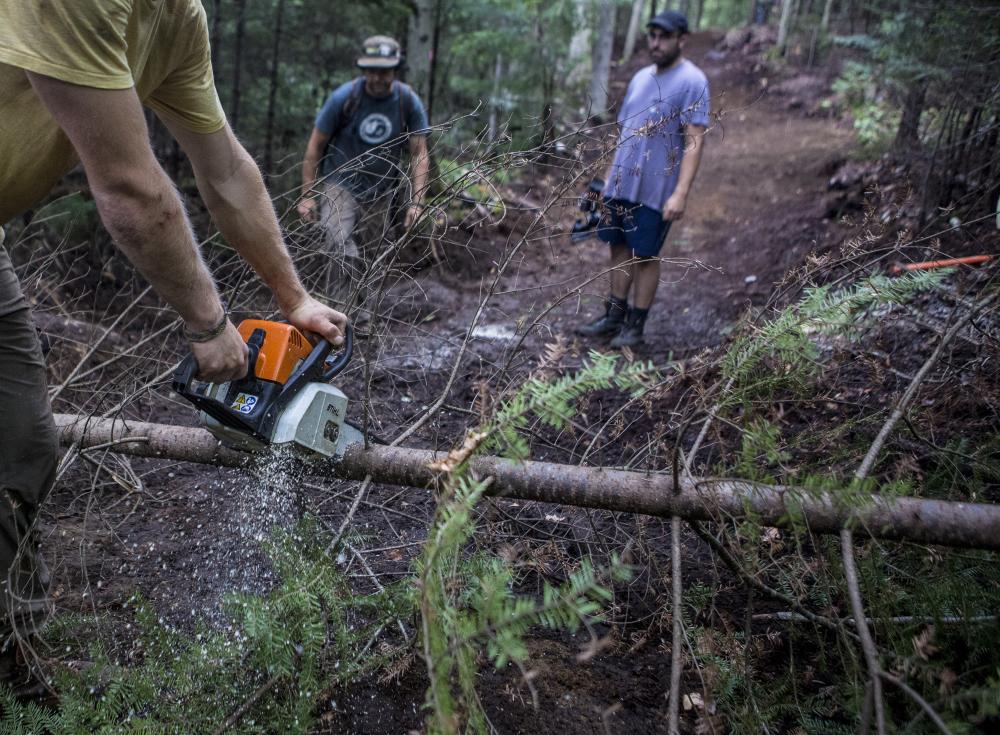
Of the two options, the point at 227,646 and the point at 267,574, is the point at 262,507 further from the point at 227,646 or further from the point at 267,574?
the point at 227,646

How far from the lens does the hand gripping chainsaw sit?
2164 mm

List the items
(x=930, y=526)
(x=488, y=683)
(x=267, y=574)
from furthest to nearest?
1. (x=267, y=574)
2. (x=488, y=683)
3. (x=930, y=526)

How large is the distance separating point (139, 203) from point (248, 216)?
61 cm

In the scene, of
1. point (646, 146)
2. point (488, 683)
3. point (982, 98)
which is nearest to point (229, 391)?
point (488, 683)

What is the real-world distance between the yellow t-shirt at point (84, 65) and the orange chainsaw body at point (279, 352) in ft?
2.45

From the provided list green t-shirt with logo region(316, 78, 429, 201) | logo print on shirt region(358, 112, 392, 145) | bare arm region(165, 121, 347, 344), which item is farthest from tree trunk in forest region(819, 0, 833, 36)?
bare arm region(165, 121, 347, 344)

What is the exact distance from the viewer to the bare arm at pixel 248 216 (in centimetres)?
239

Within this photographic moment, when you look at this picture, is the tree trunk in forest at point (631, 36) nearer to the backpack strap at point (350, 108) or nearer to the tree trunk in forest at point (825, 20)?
the tree trunk in forest at point (825, 20)

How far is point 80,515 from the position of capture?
333cm

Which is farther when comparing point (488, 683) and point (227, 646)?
point (488, 683)

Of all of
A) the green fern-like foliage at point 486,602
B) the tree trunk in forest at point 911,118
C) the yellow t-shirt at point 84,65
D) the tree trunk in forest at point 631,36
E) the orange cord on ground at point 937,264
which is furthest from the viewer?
the tree trunk in forest at point 631,36

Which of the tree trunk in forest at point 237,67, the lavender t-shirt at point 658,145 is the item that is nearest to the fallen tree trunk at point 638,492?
the lavender t-shirt at point 658,145

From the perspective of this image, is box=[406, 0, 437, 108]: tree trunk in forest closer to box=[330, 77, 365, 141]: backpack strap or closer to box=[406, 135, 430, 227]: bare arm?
box=[330, 77, 365, 141]: backpack strap

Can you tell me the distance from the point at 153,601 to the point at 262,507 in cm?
63
